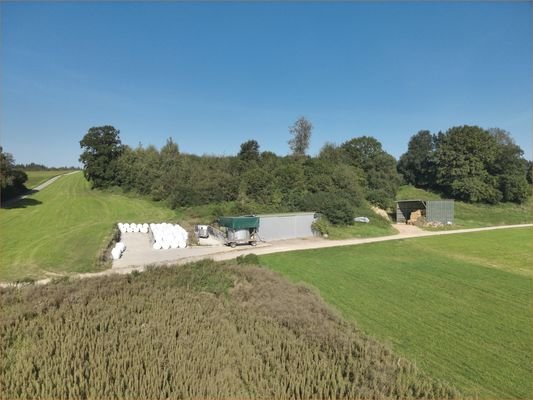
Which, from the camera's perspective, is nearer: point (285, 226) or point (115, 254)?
point (115, 254)

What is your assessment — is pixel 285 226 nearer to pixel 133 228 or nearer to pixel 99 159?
pixel 133 228

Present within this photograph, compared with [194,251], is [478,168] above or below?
above

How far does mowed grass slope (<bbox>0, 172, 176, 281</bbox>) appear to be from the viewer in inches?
623

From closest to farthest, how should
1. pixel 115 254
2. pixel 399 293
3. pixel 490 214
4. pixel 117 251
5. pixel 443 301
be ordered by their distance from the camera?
1. pixel 443 301
2. pixel 399 293
3. pixel 115 254
4. pixel 117 251
5. pixel 490 214

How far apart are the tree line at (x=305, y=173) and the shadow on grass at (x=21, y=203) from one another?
10.4m

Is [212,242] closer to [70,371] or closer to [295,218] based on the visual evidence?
[295,218]

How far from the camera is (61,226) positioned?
25953 millimetres

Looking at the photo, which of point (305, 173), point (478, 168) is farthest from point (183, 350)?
point (478, 168)

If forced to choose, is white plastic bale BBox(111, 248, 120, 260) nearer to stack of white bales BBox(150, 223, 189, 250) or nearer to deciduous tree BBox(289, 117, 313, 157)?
stack of white bales BBox(150, 223, 189, 250)

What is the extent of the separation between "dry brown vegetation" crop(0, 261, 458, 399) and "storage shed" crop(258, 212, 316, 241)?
51.9 ft

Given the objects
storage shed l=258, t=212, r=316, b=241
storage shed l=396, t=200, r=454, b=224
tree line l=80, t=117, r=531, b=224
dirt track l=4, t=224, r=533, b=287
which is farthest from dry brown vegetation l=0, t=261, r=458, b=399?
storage shed l=396, t=200, r=454, b=224

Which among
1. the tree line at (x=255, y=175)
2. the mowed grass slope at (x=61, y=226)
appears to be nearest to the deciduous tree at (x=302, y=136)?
the tree line at (x=255, y=175)

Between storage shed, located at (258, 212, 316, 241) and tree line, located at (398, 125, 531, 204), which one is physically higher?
tree line, located at (398, 125, 531, 204)

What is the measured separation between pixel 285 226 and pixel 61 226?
60.1ft
